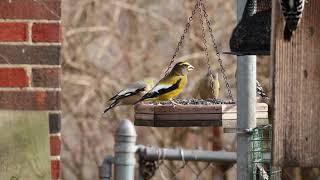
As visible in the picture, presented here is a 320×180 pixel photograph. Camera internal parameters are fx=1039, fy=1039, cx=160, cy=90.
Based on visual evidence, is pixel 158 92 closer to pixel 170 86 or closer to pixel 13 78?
pixel 170 86

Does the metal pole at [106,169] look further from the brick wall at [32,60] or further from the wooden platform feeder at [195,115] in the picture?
the wooden platform feeder at [195,115]

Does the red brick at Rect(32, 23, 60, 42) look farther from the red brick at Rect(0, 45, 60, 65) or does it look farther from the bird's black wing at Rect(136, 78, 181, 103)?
the bird's black wing at Rect(136, 78, 181, 103)

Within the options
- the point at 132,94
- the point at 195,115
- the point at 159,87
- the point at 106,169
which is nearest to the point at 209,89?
the point at 132,94

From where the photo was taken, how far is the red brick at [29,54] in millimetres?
3361

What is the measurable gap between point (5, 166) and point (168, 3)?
5.67 m

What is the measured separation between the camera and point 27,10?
337cm

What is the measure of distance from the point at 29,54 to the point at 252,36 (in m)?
0.90

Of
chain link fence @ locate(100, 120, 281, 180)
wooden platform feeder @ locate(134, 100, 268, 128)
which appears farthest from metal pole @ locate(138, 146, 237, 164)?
wooden platform feeder @ locate(134, 100, 268, 128)

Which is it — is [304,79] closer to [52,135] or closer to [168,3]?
[52,135]

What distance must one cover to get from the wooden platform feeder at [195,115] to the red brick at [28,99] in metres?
1.79

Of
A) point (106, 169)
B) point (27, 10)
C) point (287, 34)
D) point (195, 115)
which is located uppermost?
point (27, 10)

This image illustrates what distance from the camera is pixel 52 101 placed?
3361 millimetres

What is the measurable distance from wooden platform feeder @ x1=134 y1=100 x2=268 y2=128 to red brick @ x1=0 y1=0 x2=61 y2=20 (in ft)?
5.92

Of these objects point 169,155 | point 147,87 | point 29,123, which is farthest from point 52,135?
point 147,87
